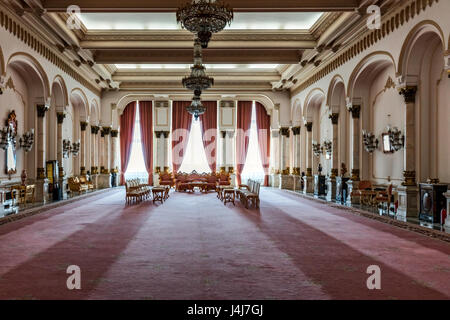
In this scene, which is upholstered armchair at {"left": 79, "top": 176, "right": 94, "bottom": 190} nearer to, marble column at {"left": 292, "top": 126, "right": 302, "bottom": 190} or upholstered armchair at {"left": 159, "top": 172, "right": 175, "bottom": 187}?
upholstered armchair at {"left": 159, "top": 172, "right": 175, "bottom": 187}

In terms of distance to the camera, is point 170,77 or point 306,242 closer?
point 306,242

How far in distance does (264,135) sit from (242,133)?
1.16m

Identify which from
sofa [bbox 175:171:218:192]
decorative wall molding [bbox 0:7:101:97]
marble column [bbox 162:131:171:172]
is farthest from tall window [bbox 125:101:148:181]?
decorative wall molding [bbox 0:7:101:97]

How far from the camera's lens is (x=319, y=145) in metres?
15.1

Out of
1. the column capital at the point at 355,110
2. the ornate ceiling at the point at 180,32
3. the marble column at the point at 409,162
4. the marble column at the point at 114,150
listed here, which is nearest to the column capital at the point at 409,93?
the marble column at the point at 409,162

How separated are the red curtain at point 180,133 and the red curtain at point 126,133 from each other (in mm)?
2233

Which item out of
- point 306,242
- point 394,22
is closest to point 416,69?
point 394,22

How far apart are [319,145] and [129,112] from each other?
1007 centimetres

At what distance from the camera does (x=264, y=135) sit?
19328 millimetres

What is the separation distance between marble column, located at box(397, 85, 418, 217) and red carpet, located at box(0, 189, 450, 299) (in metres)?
1.06

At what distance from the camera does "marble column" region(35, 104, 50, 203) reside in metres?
11.0

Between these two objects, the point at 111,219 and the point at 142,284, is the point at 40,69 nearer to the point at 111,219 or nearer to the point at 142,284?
the point at 111,219
